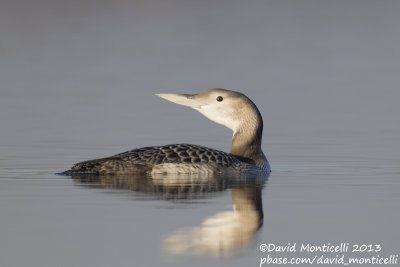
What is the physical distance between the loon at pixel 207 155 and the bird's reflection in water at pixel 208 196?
10 centimetres

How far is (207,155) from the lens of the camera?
38.9 ft

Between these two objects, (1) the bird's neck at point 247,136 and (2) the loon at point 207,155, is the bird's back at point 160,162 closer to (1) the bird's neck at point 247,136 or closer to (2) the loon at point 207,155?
(2) the loon at point 207,155

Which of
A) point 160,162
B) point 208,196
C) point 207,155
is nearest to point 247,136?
point 207,155

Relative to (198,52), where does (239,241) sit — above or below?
below

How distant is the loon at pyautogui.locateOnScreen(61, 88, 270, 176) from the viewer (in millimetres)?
11641

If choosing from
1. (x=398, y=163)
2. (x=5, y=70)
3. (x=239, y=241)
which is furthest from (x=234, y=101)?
(x=5, y=70)

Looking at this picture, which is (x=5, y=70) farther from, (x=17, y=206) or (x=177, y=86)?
(x=17, y=206)

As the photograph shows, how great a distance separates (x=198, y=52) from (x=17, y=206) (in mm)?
19957

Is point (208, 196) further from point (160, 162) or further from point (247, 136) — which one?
point (247, 136)

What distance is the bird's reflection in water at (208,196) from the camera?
845cm

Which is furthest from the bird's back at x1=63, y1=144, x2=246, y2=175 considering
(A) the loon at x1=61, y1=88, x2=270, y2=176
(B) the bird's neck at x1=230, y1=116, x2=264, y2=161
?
(B) the bird's neck at x1=230, y1=116, x2=264, y2=161

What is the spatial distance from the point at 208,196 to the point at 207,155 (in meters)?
1.35

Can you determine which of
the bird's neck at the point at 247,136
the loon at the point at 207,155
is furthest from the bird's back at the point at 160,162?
the bird's neck at the point at 247,136

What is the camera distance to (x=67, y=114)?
18.0 m
